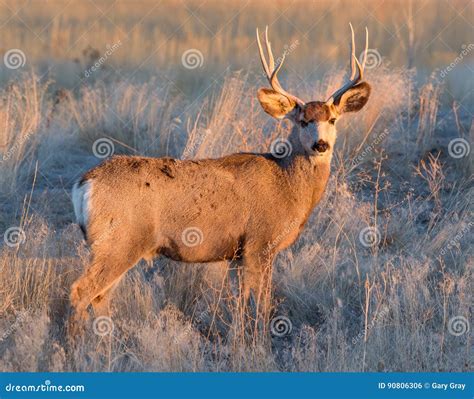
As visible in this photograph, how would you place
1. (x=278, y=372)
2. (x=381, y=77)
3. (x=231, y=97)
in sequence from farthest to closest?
(x=381, y=77), (x=231, y=97), (x=278, y=372)

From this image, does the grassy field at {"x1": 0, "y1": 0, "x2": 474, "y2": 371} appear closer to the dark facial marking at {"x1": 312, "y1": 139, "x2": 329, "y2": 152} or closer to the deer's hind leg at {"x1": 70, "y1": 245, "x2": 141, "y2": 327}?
the deer's hind leg at {"x1": 70, "y1": 245, "x2": 141, "y2": 327}

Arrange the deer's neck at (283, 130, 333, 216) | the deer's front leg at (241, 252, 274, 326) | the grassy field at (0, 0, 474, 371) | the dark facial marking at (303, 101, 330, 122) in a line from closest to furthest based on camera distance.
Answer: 1. the grassy field at (0, 0, 474, 371)
2. the deer's front leg at (241, 252, 274, 326)
3. the dark facial marking at (303, 101, 330, 122)
4. the deer's neck at (283, 130, 333, 216)

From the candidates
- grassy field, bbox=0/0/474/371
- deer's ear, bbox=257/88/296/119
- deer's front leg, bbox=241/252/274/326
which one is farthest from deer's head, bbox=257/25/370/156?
deer's front leg, bbox=241/252/274/326

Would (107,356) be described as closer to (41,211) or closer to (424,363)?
(424,363)

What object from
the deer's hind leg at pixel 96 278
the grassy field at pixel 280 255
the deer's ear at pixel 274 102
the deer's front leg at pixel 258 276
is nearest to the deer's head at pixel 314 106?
the deer's ear at pixel 274 102

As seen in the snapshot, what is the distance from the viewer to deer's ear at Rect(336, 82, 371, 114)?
8.26 metres

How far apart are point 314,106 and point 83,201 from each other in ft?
6.97

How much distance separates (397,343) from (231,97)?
509 centimetres

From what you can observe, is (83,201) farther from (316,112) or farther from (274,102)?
(316,112)

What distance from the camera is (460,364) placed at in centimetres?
692

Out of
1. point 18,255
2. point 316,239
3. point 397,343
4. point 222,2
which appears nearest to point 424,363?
point 397,343

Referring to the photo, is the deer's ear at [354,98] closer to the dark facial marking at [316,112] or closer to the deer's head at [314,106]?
the deer's head at [314,106]

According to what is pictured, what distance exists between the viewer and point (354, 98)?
8383mm

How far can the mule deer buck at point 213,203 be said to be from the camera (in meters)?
7.41
